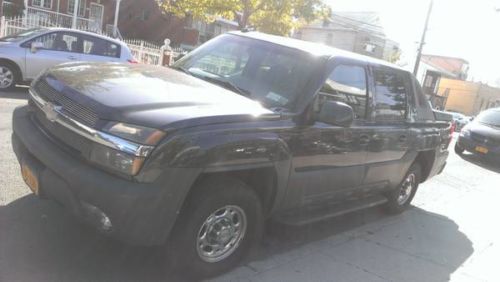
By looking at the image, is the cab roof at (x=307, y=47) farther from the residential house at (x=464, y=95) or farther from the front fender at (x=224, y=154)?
the residential house at (x=464, y=95)

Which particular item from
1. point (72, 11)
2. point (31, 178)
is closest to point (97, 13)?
point (72, 11)

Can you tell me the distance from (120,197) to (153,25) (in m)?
32.4

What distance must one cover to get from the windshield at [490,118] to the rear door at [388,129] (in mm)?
8948

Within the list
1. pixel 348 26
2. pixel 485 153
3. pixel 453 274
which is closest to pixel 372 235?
pixel 453 274

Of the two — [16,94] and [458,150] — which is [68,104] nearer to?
[16,94]

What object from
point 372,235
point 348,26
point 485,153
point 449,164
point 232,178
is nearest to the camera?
point 232,178

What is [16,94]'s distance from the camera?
10711 millimetres

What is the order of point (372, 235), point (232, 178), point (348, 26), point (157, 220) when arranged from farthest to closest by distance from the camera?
point (348, 26) < point (372, 235) < point (232, 178) < point (157, 220)

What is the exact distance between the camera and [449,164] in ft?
40.1

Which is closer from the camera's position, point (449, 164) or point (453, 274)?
point (453, 274)

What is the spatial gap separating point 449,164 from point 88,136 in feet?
34.8

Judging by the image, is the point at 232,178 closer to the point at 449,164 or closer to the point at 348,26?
the point at 449,164

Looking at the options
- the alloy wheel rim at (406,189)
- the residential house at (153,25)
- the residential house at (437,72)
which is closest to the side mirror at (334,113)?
the alloy wheel rim at (406,189)

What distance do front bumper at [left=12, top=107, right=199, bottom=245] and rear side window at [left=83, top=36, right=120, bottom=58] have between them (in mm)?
9007
